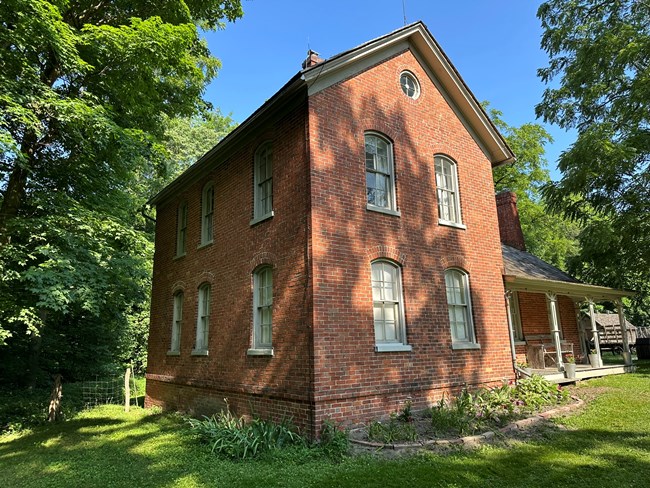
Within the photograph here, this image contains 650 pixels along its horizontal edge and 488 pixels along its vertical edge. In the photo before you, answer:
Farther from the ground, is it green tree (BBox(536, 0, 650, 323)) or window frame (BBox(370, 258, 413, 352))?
green tree (BBox(536, 0, 650, 323))

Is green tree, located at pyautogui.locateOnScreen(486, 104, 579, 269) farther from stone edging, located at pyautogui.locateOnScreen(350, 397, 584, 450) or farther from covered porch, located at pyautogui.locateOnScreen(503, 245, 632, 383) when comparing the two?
stone edging, located at pyautogui.locateOnScreen(350, 397, 584, 450)

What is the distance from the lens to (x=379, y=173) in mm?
9922

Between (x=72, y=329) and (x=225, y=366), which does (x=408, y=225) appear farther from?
(x=72, y=329)

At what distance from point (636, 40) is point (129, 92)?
60.1 feet

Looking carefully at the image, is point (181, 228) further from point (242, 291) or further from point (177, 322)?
point (242, 291)

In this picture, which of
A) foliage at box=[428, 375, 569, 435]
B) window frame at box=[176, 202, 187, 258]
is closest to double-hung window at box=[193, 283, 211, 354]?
window frame at box=[176, 202, 187, 258]

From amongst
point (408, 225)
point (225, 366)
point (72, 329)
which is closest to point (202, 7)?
point (408, 225)

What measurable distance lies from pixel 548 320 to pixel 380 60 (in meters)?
11.0

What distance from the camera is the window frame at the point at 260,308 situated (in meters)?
9.27

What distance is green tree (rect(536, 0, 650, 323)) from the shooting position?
17.0 metres

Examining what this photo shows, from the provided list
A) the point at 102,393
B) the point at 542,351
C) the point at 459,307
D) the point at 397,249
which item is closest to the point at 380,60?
the point at 397,249

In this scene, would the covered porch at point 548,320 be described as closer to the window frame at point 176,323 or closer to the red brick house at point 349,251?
the red brick house at point 349,251

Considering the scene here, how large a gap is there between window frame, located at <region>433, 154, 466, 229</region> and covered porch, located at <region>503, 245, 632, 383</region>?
2199 millimetres

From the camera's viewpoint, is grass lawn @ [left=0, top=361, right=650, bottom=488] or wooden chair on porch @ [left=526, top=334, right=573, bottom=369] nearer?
grass lawn @ [left=0, top=361, right=650, bottom=488]
